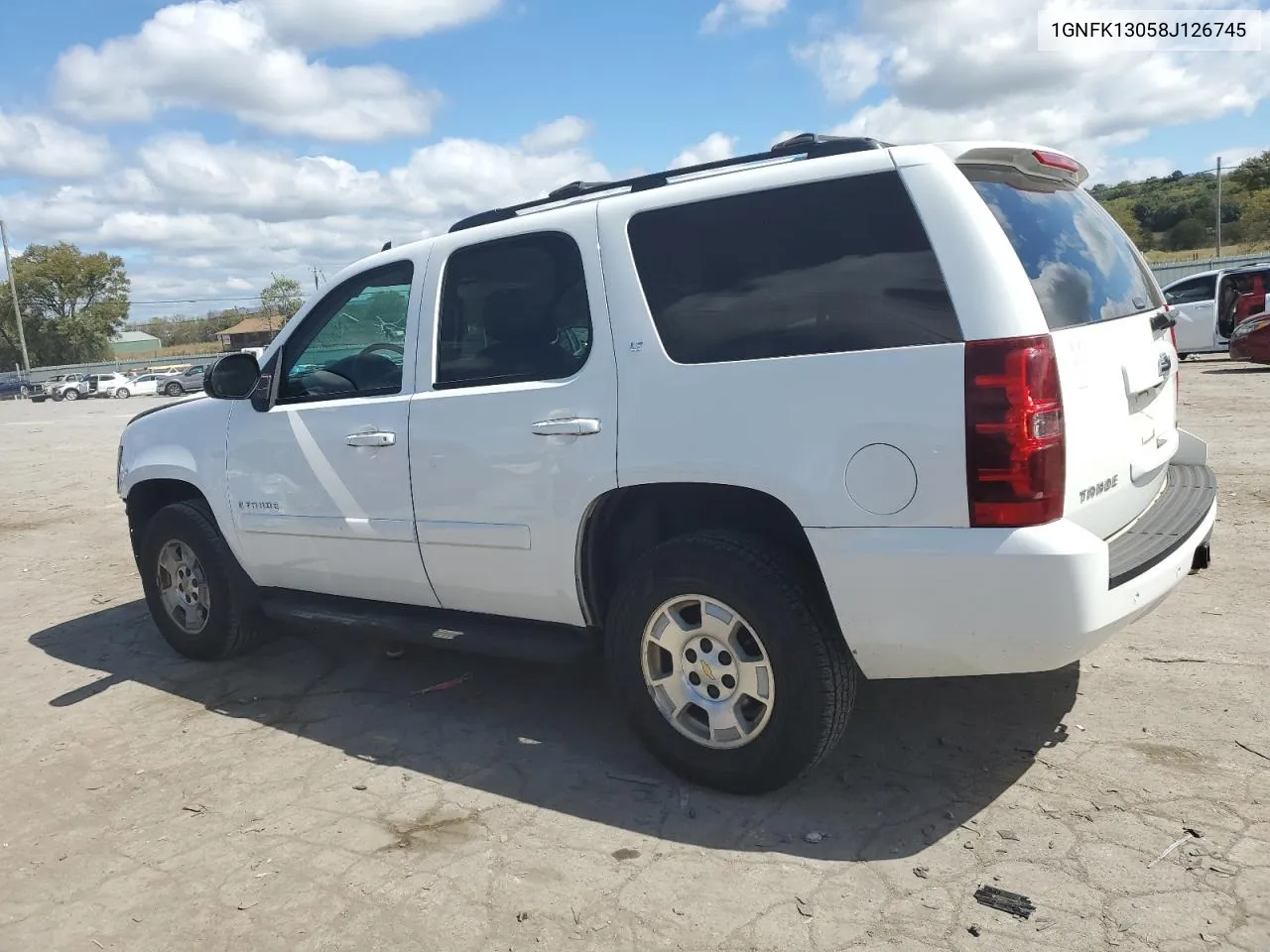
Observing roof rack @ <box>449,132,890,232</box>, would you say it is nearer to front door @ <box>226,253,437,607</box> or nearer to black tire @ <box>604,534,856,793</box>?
front door @ <box>226,253,437,607</box>

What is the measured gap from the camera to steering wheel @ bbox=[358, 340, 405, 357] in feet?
14.1

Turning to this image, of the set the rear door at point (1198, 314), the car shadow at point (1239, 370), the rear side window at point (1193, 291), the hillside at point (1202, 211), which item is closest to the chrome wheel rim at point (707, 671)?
the car shadow at point (1239, 370)

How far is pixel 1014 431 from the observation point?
2.78 meters

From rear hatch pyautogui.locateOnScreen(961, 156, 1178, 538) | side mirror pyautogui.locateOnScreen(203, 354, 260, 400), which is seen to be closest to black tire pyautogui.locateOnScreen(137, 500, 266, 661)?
side mirror pyautogui.locateOnScreen(203, 354, 260, 400)

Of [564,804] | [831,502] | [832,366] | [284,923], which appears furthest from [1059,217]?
[284,923]

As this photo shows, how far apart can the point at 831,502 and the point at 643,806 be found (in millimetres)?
1294

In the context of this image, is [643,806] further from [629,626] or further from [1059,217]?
[1059,217]

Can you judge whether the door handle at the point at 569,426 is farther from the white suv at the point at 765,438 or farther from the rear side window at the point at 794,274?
the rear side window at the point at 794,274

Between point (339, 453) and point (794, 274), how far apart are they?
87.7 inches

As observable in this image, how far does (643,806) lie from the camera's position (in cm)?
348

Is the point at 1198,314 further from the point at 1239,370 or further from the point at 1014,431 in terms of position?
the point at 1014,431

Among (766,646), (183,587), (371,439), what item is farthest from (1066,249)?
(183,587)

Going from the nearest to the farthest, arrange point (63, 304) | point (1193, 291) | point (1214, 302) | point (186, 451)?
point (186, 451), point (1214, 302), point (1193, 291), point (63, 304)

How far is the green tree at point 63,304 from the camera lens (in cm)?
7250
